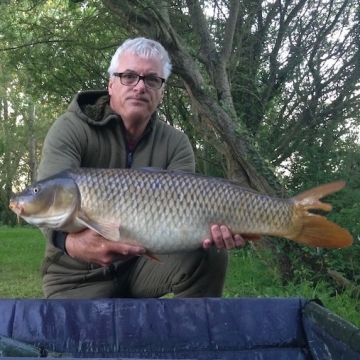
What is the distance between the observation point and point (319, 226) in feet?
5.53

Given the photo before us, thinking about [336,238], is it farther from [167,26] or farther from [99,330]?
[167,26]

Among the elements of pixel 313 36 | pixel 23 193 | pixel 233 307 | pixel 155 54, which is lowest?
pixel 233 307

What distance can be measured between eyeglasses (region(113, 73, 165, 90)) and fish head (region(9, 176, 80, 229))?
1.73 feet

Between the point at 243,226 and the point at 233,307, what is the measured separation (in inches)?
13.2

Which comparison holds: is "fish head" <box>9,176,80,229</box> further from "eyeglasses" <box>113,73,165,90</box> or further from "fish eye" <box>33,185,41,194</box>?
"eyeglasses" <box>113,73,165,90</box>

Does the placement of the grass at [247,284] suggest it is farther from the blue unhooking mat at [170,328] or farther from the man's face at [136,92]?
the man's face at [136,92]

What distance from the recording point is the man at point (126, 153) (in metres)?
2.05

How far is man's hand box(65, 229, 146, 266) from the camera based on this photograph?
67.3 inches

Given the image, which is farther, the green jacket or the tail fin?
the green jacket

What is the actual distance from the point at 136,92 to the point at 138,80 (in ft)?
0.14

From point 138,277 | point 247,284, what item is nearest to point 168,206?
point 138,277

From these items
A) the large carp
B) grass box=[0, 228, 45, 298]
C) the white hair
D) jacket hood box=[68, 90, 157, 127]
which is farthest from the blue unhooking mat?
grass box=[0, 228, 45, 298]

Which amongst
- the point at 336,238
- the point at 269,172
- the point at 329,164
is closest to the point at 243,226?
the point at 336,238

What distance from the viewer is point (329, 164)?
532 cm
